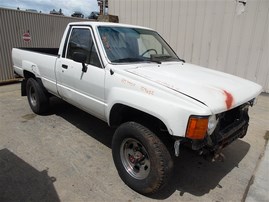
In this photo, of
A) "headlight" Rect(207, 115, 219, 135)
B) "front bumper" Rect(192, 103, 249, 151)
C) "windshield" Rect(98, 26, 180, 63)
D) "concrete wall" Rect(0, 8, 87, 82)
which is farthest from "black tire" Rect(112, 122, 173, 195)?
"concrete wall" Rect(0, 8, 87, 82)

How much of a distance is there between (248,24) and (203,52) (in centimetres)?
155

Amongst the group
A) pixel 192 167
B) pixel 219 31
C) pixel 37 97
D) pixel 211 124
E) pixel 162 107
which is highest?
pixel 219 31

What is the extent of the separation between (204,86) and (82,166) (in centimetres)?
198

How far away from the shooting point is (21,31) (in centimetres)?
855

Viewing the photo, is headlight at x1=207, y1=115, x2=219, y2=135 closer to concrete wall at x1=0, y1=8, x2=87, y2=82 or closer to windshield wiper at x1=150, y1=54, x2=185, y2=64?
windshield wiper at x1=150, y1=54, x2=185, y2=64

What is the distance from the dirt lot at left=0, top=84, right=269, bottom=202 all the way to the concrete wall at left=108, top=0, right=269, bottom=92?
2.94 m

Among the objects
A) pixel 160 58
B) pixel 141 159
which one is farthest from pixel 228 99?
pixel 160 58

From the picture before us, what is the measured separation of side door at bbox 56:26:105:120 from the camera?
11.0 ft

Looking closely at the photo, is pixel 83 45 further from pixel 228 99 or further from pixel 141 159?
pixel 228 99

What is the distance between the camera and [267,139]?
459 cm

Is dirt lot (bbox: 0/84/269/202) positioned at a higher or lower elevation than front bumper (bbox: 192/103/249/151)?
lower

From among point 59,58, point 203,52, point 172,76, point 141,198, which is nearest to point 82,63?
point 59,58

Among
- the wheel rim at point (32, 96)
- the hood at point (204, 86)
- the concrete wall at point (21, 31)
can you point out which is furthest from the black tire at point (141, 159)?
the concrete wall at point (21, 31)

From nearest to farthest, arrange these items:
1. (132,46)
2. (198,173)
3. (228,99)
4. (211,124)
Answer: (211,124) → (228,99) → (198,173) → (132,46)
